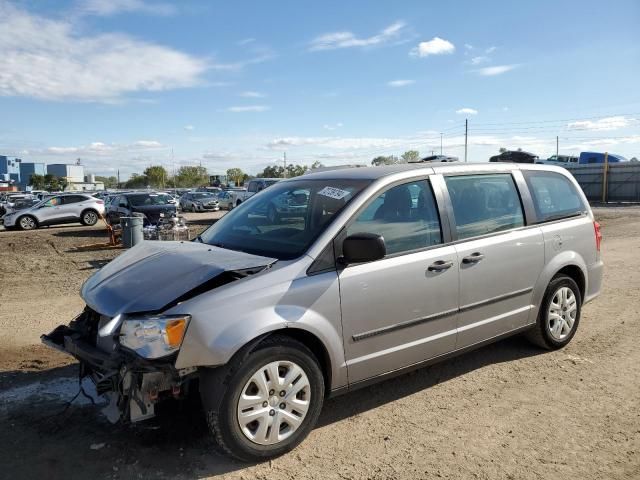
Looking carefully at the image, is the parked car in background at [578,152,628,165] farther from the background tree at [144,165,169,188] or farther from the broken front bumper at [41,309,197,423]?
the background tree at [144,165,169,188]

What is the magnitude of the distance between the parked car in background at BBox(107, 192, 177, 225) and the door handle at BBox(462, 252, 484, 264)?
17.2 m

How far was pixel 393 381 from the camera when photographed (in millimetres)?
4340

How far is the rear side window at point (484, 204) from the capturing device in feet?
13.6

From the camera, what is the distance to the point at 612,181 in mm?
33250

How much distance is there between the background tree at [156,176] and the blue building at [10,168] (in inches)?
1122

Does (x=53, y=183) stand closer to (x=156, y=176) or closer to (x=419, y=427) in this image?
(x=156, y=176)

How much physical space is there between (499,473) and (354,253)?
1.53 m

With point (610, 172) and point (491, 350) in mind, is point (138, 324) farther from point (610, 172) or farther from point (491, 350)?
point (610, 172)

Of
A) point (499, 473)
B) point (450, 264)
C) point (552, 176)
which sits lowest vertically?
point (499, 473)

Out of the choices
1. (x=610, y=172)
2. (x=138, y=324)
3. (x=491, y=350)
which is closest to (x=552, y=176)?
(x=491, y=350)

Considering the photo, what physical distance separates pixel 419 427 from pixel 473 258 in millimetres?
1346

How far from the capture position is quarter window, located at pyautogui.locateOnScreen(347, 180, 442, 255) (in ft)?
12.0

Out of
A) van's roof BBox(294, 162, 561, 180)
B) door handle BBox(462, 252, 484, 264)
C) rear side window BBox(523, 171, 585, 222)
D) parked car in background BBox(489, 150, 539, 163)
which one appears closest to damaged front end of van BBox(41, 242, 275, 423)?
van's roof BBox(294, 162, 561, 180)

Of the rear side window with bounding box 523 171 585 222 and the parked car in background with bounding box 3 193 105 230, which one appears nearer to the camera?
the rear side window with bounding box 523 171 585 222
